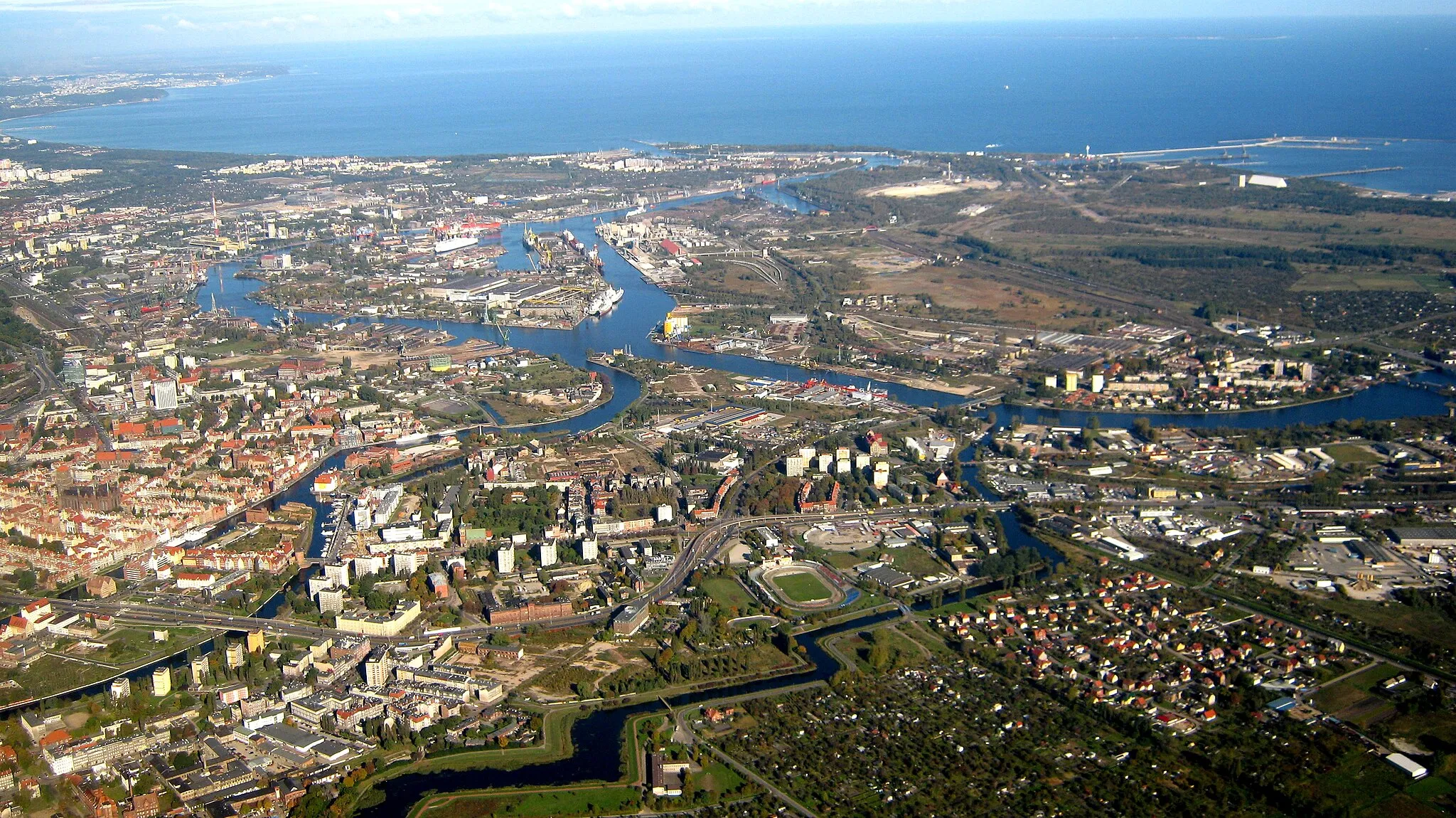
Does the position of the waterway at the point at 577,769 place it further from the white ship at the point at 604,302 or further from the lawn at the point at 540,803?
the white ship at the point at 604,302

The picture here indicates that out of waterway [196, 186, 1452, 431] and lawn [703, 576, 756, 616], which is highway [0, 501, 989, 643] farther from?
waterway [196, 186, 1452, 431]

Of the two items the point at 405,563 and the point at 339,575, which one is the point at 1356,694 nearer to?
the point at 405,563

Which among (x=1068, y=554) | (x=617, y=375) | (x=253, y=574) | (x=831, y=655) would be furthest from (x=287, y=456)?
(x=1068, y=554)

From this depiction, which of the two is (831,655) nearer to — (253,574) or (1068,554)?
(1068,554)

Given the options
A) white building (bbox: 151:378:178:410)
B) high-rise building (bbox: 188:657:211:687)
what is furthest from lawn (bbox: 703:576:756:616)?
white building (bbox: 151:378:178:410)

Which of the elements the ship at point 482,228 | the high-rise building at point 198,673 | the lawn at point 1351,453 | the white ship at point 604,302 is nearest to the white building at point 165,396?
the white ship at point 604,302

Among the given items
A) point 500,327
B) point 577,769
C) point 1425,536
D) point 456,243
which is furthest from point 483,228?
point 577,769

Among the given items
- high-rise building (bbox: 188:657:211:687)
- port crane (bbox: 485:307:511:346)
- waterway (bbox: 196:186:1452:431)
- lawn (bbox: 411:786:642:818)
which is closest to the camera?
lawn (bbox: 411:786:642:818)
